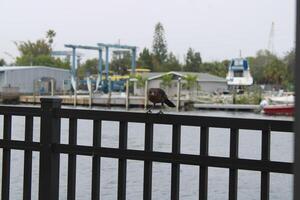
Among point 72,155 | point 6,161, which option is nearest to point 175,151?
point 72,155

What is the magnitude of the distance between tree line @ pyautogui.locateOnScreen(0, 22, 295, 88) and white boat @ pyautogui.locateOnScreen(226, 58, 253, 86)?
242 cm

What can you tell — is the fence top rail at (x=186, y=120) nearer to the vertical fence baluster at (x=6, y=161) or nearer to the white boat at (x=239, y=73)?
the vertical fence baluster at (x=6, y=161)

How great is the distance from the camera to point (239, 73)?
7025cm

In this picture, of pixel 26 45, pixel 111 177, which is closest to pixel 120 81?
pixel 26 45

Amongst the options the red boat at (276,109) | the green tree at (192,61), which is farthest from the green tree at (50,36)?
the red boat at (276,109)

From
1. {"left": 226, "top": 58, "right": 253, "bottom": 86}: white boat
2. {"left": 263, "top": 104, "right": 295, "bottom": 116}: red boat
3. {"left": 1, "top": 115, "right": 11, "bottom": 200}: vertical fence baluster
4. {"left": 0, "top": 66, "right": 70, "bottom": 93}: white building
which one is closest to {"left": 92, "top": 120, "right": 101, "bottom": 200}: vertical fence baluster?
{"left": 1, "top": 115, "right": 11, "bottom": 200}: vertical fence baluster

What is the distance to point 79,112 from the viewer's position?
432cm

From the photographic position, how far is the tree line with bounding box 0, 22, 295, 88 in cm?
6881

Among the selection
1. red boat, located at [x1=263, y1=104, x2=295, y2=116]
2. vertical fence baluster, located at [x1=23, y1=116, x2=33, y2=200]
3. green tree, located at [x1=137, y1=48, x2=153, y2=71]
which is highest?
green tree, located at [x1=137, y1=48, x2=153, y2=71]

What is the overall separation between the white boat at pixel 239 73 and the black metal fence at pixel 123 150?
64.1 m

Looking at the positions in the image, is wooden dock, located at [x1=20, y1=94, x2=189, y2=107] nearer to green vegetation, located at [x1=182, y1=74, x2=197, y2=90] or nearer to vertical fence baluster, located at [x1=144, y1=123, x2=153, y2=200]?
green vegetation, located at [x1=182, y1=74, x2=197, y2=90]

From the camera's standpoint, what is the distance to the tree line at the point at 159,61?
226ft

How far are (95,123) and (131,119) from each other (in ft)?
1.14

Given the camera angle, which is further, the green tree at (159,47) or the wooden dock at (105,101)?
the green tree at (159,47)
